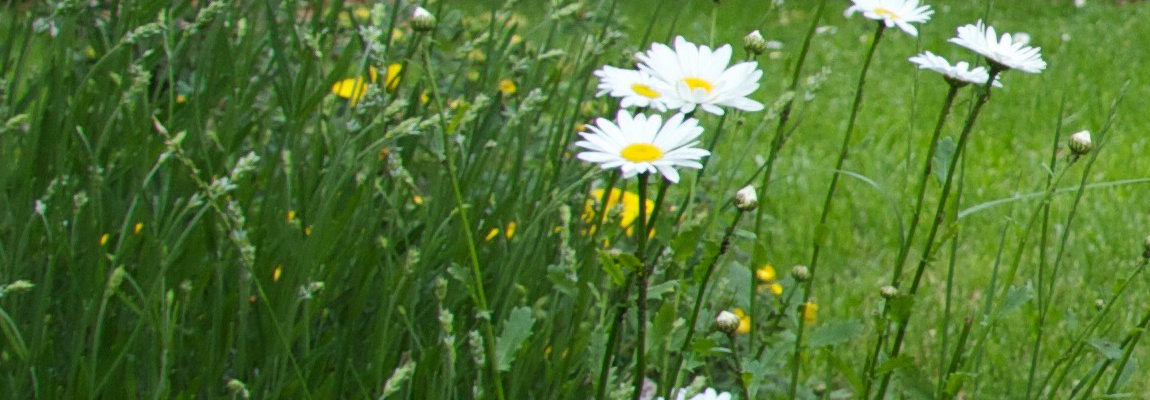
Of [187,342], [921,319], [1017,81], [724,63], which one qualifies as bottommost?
[187,342]

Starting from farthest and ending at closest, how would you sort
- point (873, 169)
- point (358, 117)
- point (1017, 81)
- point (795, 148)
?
point (1017, 81) → point (795, 148) → point (873, 169) → point (358, 117)

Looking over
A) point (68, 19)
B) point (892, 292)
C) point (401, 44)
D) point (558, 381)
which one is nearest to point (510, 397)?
point (558, 381)

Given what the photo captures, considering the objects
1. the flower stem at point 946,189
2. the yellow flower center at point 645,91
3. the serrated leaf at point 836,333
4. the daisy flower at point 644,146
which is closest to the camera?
the daisy flower at point 644,146

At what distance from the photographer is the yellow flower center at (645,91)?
107 cm

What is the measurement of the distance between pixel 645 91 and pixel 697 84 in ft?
0.16

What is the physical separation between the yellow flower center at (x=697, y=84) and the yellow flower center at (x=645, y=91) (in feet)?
0.09

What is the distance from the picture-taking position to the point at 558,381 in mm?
1469

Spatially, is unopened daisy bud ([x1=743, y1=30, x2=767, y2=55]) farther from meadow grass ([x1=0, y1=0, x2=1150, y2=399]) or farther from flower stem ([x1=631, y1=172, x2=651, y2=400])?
flower stem ([x1=631, y1=172, x2=651, y2=400])

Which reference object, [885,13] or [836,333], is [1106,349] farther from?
[885,13]

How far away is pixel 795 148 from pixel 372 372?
3132mm

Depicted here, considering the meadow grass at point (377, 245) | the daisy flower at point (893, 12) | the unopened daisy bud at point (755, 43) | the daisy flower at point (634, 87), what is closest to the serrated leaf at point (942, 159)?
the meadow grass at point (377, 245)

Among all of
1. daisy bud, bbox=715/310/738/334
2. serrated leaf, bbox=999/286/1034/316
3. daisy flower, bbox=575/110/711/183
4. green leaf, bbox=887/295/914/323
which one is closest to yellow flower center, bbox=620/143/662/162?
daisy flower, bbox=575/110/711/183

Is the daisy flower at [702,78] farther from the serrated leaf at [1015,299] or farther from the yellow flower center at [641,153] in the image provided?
the serrated leaf at [1015,299]

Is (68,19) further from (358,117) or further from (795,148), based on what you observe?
(795,148)
